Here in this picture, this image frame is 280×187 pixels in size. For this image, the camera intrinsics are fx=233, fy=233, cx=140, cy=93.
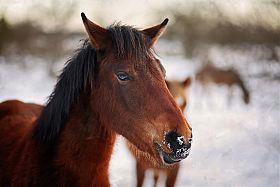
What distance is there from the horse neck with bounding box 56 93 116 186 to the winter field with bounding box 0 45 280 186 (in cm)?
39

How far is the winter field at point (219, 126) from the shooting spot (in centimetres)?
487

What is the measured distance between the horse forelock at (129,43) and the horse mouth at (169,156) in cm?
71

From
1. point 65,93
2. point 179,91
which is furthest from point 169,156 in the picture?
point 179,91

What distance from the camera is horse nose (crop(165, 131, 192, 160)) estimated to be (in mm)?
1479

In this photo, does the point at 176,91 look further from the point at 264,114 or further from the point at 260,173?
the point at 264,114

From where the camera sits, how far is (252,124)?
764cm

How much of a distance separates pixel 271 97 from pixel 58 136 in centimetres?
909

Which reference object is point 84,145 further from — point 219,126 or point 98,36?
point 219,126

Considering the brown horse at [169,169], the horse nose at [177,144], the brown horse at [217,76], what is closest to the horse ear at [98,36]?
the horse nose at [177,144]

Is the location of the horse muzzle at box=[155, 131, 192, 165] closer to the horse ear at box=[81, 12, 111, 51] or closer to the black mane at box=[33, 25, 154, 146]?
the black mane at box=[33, 25, 154, 146]

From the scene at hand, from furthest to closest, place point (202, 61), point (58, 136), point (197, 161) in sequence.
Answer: point (202, 61) → point (197, 161) → point (58, 136)

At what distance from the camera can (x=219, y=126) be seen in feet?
25.1

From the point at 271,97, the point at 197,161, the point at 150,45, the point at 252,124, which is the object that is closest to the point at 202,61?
the point at 271,97

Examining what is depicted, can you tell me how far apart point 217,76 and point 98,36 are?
9523 mm
